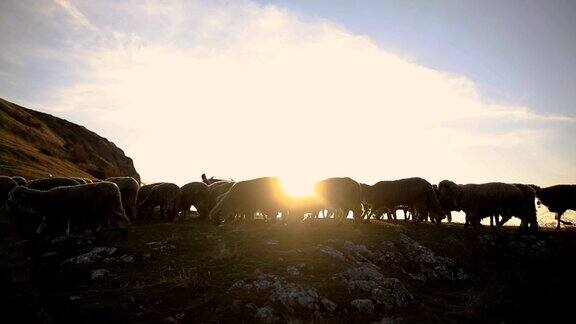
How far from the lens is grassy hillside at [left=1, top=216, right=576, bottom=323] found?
9.70m

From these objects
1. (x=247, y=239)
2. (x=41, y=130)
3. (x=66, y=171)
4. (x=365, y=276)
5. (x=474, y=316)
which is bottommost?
(x=474, y=316)

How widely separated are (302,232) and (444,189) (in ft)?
41.9

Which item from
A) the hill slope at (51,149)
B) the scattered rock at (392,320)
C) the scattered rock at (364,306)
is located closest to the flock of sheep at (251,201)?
the scattered rock at (364,306)

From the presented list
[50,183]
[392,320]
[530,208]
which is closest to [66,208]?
[50,183]

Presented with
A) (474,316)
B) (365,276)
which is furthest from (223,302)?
(474,316)

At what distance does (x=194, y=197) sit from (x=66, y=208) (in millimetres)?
8384

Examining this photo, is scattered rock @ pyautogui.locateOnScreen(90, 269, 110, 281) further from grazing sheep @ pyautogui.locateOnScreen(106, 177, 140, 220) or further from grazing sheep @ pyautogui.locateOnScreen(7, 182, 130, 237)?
grazing sheep @ pyautogui.locateOnScreen(106, 177, 140, 220)

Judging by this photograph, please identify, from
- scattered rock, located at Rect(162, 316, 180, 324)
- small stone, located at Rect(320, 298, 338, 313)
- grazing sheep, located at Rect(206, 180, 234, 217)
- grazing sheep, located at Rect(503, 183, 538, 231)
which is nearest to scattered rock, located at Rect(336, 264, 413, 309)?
small stone, located at Rect(320, 298, 338, 313)

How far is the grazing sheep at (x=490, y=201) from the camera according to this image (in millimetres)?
21656

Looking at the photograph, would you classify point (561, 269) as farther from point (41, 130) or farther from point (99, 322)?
point (41, 130)

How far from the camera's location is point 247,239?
1491 cm

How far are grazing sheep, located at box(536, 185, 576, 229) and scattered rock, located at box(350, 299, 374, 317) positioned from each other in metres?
20.4

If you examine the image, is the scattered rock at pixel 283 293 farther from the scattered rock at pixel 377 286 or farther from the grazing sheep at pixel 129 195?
the grazing sheep at pixel 129 195

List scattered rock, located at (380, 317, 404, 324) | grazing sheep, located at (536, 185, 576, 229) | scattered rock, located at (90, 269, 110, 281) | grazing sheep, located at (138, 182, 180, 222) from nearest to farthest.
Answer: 1. scattered rock, located at (380, 317, 404, 324)
2. scattered rock, located at (90, 269, 110, 281)
3. grazing sheep, located at (138, 182, 180, 222)
4. grazing sheep, located at (536, 185, 576, 229)
